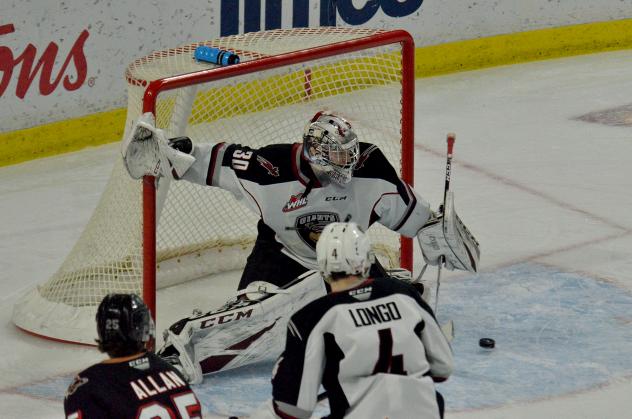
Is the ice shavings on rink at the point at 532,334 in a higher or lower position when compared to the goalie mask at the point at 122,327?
lower

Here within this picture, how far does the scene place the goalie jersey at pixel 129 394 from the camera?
3035 millimetres

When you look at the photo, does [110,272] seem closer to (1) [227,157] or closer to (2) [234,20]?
(1) [227,157]

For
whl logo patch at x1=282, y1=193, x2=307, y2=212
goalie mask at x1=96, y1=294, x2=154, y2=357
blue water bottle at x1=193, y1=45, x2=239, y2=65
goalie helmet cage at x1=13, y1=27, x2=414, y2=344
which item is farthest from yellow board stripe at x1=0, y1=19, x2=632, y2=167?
goalie mask at x1=96, y1=294, x2=154, y2=357

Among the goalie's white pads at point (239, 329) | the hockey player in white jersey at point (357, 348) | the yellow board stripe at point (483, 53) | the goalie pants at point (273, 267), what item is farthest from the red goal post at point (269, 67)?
the yellow board stripe at point (483, 53)

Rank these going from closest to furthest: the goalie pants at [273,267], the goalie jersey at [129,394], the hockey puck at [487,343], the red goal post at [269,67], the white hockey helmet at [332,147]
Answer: the goalie jersey at [129,394] < the white hockey helmet at [332,147] < the red goal post at [269,67] < the goalie pants at [273,267] < the hockey puck at [487,343]

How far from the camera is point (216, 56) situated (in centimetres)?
509

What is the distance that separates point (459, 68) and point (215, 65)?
4.06 m

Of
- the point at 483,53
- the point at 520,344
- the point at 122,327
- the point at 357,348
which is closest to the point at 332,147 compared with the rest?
the point at 520,344

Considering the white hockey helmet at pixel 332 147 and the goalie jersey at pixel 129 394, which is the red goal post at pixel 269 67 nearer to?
the white hockey helmet at pixel 332 147

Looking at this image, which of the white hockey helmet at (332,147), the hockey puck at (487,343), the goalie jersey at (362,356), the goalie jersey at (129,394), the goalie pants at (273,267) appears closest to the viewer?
the goalie jersey at (129,394)

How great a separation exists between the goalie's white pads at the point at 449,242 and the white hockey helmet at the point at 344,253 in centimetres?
154

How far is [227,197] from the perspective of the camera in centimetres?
586

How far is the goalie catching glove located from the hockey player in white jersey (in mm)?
1360

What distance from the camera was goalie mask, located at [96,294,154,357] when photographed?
10.2ft
